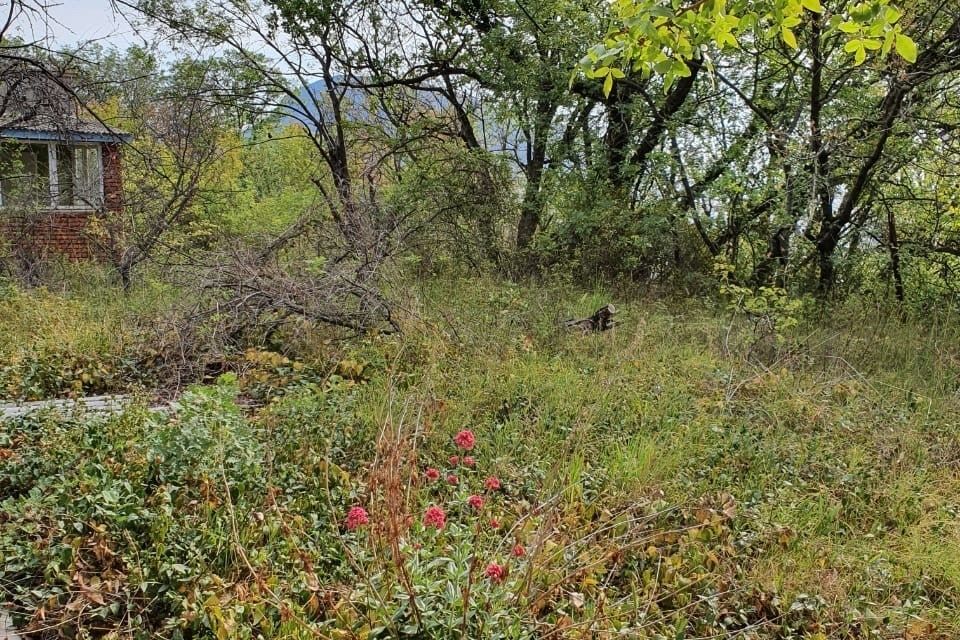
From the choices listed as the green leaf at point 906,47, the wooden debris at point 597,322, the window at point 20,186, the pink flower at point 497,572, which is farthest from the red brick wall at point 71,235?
the green leaf at point 906,47

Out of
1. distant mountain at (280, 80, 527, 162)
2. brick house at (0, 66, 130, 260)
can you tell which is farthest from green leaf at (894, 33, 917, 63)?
brick house at (0, 66, 130, 260)

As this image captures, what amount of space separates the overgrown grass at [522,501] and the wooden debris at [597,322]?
1048mm

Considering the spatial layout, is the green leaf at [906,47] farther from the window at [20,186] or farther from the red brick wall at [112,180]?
the window at [20,186]

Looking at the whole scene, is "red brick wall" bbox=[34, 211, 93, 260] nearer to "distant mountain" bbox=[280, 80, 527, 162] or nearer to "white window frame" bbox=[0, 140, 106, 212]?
"white window frame" bbox=[0, 140, 106, 212]

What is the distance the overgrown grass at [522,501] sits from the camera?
212 centimetres

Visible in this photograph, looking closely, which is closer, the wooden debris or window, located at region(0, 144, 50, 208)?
the wooden debris

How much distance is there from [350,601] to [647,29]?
2250 millimetres

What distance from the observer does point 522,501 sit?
2967mm

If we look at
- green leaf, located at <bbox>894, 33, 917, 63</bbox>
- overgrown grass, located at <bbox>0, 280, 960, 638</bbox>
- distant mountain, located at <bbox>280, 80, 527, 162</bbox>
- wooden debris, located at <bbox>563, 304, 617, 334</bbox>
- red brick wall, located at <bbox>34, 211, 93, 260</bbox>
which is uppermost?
distant mountain, located at <bbox>280, 80, 527, 162</bbox>

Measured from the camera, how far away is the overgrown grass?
212 cm

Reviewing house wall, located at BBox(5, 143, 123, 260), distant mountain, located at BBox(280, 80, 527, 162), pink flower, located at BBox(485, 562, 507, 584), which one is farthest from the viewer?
house wall, located at BBox(5, 143, 123, 260)

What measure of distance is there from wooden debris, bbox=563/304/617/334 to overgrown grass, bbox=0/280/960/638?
1048 mm

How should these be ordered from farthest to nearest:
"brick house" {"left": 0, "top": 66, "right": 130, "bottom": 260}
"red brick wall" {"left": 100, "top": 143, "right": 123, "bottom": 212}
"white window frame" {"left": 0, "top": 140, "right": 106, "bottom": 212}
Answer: "white window frame" {"left": 0, "top": 140, "right": 106, "bottom": 212} < "red brick wall" {"left": 100, "top": 143, "right": 123, "bottom": 212} < "brick house" {"left": 0, "top": 66, "right": 130, "bottom": 260}

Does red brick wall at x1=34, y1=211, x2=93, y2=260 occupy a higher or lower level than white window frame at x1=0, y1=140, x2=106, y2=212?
lower
